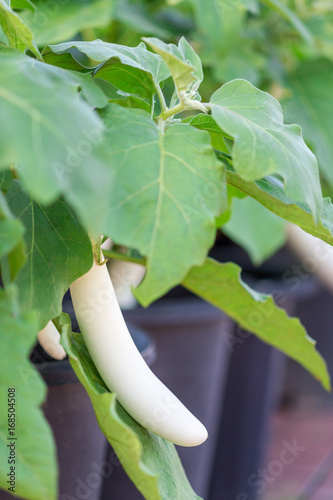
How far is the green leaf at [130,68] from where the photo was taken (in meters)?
0.26

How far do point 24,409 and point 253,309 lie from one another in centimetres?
21

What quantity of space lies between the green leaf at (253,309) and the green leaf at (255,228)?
336 millimetres

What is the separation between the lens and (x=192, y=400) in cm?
65

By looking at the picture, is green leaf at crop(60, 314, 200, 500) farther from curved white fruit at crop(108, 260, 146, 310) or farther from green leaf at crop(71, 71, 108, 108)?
curved white fruit at crop(108, 260, 146, 310)

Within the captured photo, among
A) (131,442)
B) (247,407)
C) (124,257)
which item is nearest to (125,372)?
(131,442)

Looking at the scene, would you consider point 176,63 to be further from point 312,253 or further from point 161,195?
point 312,253

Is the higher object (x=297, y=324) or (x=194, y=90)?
(x=194, y=90)

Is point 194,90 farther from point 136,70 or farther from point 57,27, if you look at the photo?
point 57,27

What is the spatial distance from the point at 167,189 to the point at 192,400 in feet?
1.57

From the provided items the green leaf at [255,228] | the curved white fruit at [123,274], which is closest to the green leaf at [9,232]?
the curved white fruit at [123,274]

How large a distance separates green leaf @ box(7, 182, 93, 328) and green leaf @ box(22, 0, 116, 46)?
327 mm

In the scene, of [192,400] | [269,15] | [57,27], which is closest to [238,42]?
[269,15]

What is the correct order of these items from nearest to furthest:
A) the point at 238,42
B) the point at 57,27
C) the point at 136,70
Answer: the point at 136,70, the point at 57,27, the point at 238,42

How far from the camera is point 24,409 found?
7.5 inches
